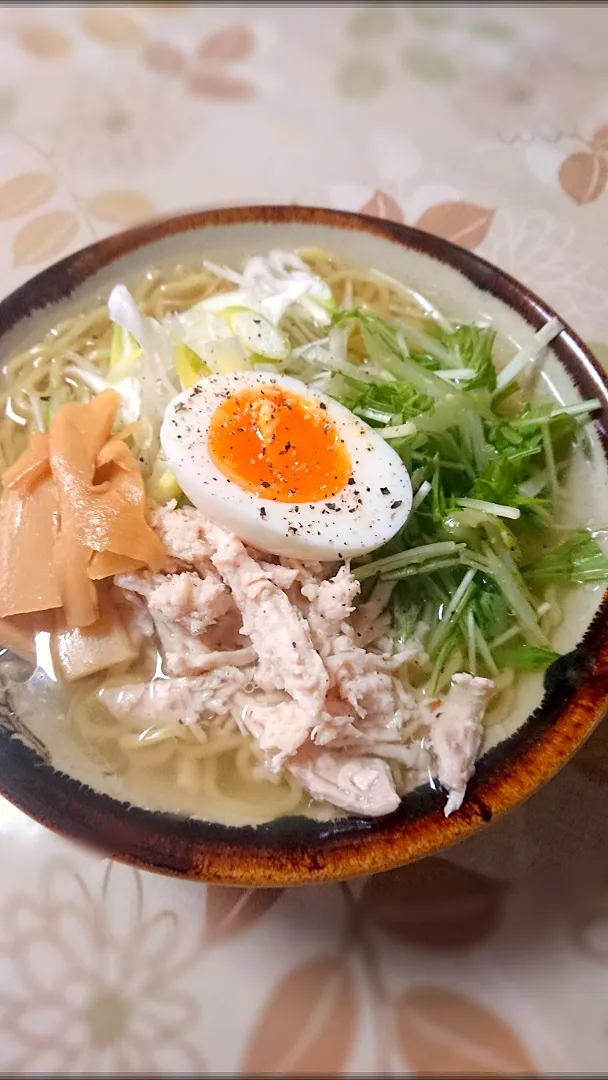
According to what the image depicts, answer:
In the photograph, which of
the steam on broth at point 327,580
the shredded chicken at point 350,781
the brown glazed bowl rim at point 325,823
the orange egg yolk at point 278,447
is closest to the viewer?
the brown glazed bowl rim at point 325,823

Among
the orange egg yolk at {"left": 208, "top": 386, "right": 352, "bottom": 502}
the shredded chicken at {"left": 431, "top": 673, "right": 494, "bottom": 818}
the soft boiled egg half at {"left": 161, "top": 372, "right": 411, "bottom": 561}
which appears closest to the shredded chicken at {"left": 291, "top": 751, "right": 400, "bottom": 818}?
the shredded chicken at {"left": 431, "top": 673, "right": 494, "bottom": 818}

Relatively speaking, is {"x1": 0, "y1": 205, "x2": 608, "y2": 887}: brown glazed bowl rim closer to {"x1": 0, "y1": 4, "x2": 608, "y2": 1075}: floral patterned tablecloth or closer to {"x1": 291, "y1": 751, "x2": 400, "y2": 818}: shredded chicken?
{"x1": 291, "y1": 751, "x2": 400, "y2": 818}: shredded chicken

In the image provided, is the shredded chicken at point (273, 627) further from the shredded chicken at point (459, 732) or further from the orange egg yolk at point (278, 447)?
the shredded chicken at point (459, 732)

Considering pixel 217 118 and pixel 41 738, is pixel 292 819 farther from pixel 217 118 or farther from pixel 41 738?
pixel 217 118

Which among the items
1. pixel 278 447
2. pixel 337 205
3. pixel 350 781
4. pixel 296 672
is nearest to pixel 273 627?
pixel 296 672

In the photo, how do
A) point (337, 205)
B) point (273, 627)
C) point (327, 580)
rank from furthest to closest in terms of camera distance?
1. point (337, 205)
2. point (327, 580)
3. point (273, 627)

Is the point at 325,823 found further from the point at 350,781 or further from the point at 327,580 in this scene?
the point at 327,580

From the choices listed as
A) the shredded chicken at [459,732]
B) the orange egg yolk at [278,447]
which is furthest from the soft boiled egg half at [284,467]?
the shredded chicken at [459,732]
